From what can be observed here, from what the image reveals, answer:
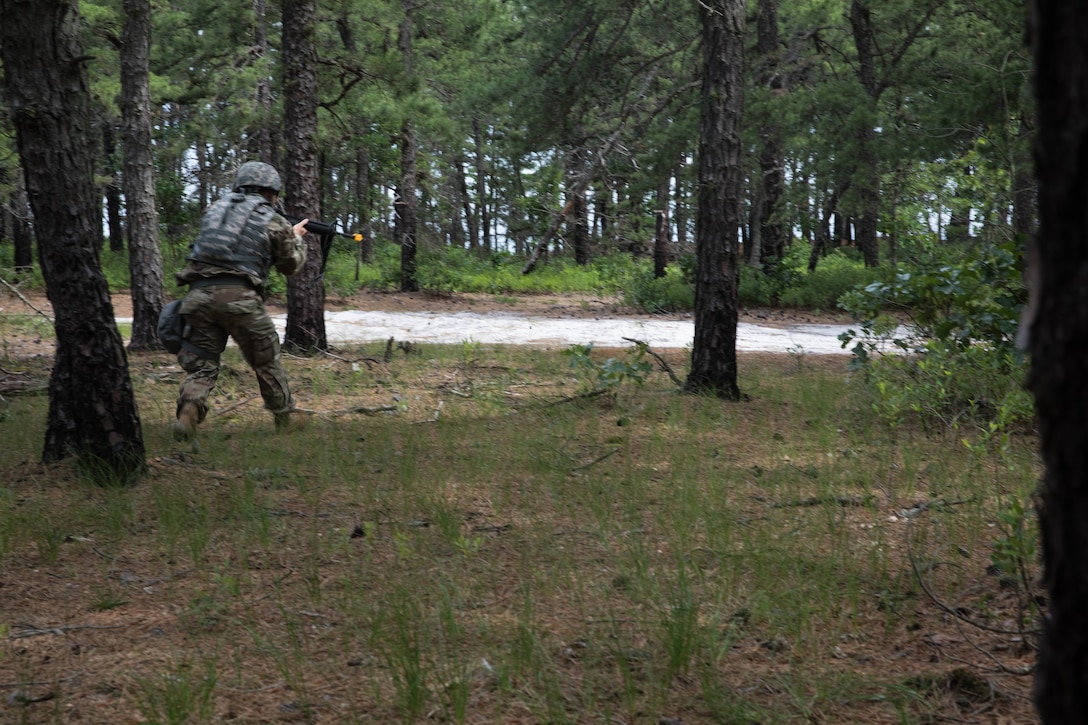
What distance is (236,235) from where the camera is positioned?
21.8ft

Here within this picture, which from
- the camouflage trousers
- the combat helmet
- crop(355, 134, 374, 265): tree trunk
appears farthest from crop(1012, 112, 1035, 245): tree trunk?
crop(355, 134, 374, 265): tree trunk

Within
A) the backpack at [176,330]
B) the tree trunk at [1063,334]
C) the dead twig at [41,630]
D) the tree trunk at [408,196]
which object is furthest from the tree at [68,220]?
the tree trunk at [408,196]

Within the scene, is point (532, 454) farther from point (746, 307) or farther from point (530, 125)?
point (746, 307)

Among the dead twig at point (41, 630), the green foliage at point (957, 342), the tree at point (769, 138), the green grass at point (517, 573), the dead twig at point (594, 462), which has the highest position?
the tree at point (769, 138)

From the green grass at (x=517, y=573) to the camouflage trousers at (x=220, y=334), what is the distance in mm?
421

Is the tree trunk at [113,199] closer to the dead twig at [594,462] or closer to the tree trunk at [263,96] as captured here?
the tree trunk at [263,96]

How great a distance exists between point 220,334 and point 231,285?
412 mm

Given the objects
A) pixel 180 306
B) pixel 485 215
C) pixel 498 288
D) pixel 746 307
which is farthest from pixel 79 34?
pixel 485 215

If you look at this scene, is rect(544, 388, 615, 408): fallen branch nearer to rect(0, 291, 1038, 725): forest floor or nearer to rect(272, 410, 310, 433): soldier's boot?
rect(272, 410, 310, 433): soldier's boot

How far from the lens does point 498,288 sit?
25.3 m

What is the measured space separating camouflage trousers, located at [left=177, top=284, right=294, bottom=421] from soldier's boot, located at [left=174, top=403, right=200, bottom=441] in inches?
1.5

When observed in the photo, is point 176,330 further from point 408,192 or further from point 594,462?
point 408,192

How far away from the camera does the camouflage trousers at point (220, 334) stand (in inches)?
260

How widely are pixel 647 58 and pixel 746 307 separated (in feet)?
18.3
